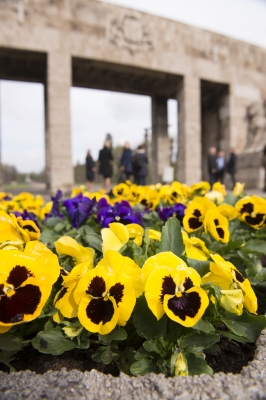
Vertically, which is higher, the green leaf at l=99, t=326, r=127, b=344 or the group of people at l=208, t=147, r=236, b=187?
the group of people at l=208, t=147, r=236, b=187

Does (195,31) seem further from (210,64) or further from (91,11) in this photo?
(91,11)

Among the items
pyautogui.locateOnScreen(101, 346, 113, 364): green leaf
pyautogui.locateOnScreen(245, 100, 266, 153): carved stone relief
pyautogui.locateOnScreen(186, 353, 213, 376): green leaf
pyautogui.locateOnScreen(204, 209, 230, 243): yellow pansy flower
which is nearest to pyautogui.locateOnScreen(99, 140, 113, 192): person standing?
pyautogui.locateOnScreen(245, 100, 266, 153): carved stone relief

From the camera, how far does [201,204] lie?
1639 mm

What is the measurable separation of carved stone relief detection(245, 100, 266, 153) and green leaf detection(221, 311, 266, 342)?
15.7m

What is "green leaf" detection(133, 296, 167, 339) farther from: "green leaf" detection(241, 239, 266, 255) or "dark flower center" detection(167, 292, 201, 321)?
"green leaf" detection(241, 239, 266, 255)

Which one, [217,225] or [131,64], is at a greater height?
[131,64]

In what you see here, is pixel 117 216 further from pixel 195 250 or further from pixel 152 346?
pixel 152 346

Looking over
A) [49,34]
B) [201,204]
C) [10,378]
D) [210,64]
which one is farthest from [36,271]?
[210,64]

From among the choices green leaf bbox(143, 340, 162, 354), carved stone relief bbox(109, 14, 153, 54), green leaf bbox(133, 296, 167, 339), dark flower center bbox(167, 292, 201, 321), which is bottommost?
green leaf bbox(143, 340, 162, 354)

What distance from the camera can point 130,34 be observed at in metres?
13.2

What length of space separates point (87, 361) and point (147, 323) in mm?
328

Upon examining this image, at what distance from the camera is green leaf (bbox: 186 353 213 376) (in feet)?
2.79

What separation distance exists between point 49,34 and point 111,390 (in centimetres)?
1353

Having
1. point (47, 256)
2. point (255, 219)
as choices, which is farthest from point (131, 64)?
point (47, 256)
